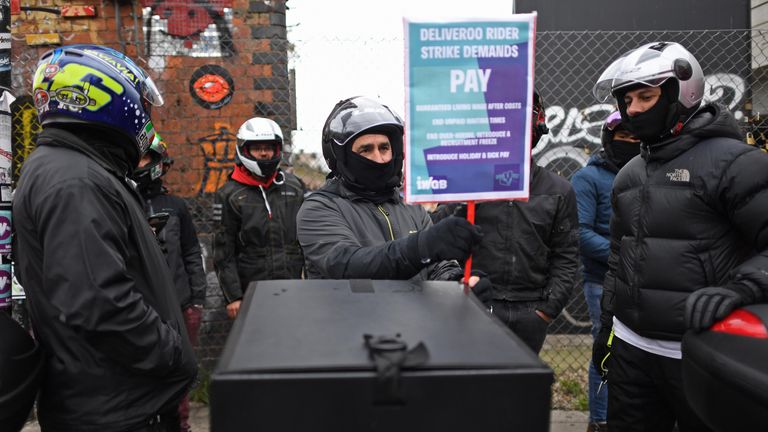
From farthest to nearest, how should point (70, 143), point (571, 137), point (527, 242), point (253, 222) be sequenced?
1. point (571, 137)
2. point (253, 222)
3. point (527, 242)
4. point (70, 143)

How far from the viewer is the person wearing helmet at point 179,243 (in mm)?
3955

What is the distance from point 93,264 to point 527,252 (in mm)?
2392

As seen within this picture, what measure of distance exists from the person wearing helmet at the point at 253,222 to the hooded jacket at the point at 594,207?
2.04 m

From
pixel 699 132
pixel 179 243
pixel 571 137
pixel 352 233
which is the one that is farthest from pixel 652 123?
pixel 571 137

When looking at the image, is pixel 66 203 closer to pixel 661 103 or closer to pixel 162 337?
pixel 162 337

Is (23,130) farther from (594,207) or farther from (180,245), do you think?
(594,207)

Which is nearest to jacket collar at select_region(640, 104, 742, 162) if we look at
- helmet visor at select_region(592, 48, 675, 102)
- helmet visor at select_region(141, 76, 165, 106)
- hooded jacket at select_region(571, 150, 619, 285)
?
helmet visor at select_region(592, 48, 675, 102)

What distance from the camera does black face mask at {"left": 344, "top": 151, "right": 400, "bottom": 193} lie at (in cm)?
231

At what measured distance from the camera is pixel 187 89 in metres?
4.71

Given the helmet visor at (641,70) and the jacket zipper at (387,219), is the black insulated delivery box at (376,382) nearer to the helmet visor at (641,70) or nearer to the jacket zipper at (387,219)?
the jacket zipper at (387,219)

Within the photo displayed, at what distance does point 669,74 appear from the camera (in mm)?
2598

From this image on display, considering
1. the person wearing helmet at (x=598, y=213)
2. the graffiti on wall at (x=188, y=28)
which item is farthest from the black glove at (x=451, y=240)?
the graffiti on wall at (x=188, y=28)

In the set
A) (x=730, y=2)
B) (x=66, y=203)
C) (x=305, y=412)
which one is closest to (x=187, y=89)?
(x=66, y=203)

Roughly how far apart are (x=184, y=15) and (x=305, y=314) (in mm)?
4051
